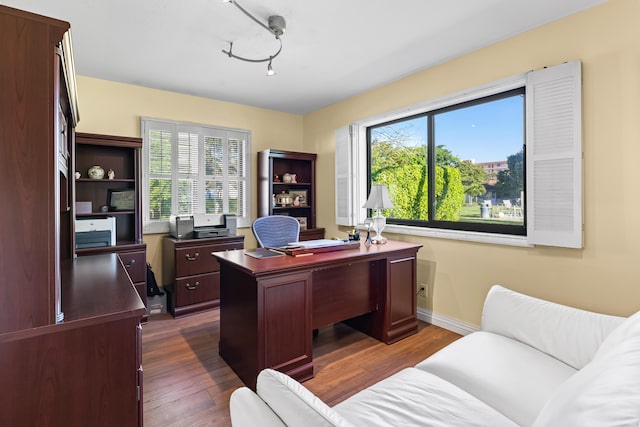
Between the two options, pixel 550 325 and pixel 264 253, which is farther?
pixel 264 253

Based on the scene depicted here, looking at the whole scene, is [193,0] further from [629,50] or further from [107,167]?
[629,50]

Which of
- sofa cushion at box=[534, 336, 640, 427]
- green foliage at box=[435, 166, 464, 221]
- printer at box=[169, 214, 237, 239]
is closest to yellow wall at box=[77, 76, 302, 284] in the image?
printer at box=[169, 214, 237, 239]

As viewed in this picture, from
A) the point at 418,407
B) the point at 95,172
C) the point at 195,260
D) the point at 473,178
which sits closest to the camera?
the point at 418,407

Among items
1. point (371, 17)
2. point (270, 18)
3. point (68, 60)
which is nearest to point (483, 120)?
point (371, 17)

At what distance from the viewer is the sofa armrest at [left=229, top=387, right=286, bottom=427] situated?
83cm

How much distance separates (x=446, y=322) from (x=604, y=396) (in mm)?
2526

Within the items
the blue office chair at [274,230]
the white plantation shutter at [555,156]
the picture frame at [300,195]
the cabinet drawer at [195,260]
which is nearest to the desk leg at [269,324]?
the blue office chair at [274,230]

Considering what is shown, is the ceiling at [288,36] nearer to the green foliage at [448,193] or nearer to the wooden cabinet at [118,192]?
the wooden cabinet at [118,192]

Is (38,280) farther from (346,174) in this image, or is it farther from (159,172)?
(346,174)

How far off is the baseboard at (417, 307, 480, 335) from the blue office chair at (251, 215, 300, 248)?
1.56 metres

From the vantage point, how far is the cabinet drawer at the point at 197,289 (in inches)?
136

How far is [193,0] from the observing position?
82.4 inches

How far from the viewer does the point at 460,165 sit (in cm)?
318

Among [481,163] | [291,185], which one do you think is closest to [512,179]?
[481,163]
